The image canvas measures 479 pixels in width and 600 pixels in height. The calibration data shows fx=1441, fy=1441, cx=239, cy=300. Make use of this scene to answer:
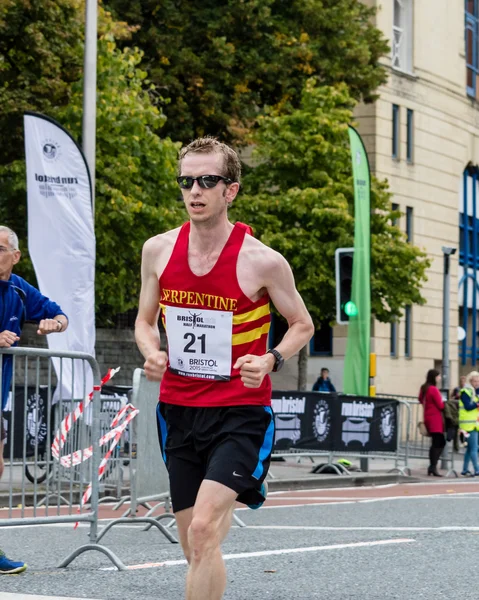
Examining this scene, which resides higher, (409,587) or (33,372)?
(33,372)

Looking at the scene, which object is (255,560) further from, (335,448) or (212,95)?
(212,95)

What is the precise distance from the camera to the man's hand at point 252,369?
5.66m

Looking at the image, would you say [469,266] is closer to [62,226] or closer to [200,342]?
[62,226]

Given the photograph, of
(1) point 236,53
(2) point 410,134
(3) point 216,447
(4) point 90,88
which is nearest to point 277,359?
(3) point 216,447

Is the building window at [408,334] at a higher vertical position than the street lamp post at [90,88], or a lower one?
lower

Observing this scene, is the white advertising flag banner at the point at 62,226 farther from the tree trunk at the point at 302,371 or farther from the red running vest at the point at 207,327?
the tree trunk at the point at 302,371

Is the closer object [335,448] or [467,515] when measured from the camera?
[467,515]

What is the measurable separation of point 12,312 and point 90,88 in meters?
13.3

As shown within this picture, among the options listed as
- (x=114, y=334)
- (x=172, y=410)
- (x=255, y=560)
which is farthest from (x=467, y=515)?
(x=114, y=334)

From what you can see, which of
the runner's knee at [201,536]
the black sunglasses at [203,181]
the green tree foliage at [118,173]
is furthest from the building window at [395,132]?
the runner's knee at [201,536]

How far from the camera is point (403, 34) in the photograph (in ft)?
148

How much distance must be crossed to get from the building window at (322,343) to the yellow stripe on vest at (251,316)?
36695 mm

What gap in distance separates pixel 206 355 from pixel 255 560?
11.6ft

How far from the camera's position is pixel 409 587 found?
7801mm
